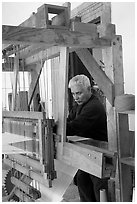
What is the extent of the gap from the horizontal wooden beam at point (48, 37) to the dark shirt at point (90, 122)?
21.7 inches

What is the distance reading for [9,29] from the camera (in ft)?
5.04

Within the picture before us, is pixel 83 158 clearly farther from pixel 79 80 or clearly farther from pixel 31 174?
pixel 79 80

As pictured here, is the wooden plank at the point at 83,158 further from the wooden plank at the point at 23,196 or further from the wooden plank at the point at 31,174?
the wooden plank at the point at 23,196

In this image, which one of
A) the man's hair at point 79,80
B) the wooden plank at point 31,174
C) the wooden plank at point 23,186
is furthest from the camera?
the man's hair at point 79,80

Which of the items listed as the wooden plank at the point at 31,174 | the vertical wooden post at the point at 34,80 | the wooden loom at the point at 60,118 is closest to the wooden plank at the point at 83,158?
the wooden loom at the point at 60,118

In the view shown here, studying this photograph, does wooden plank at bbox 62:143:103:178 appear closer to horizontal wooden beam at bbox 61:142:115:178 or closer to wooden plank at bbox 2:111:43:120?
horizontal wooden beam at bbox 61:142:115:178

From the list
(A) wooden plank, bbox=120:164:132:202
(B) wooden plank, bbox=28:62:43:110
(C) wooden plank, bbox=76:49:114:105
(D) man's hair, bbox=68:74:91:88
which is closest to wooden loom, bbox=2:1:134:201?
(C) wooden plank, bbox=76:49:114:105

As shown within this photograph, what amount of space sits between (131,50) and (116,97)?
1.54 metres

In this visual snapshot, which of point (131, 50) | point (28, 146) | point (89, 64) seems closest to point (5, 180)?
point (28, 146)

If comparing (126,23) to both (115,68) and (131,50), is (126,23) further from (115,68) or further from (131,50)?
(115,68)

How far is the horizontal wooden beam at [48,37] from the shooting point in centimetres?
154

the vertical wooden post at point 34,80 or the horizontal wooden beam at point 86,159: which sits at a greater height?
the vertical wooden post at point 34,80

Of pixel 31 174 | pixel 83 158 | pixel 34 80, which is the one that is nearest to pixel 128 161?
pixel 83 158

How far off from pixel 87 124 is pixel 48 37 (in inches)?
30.5
